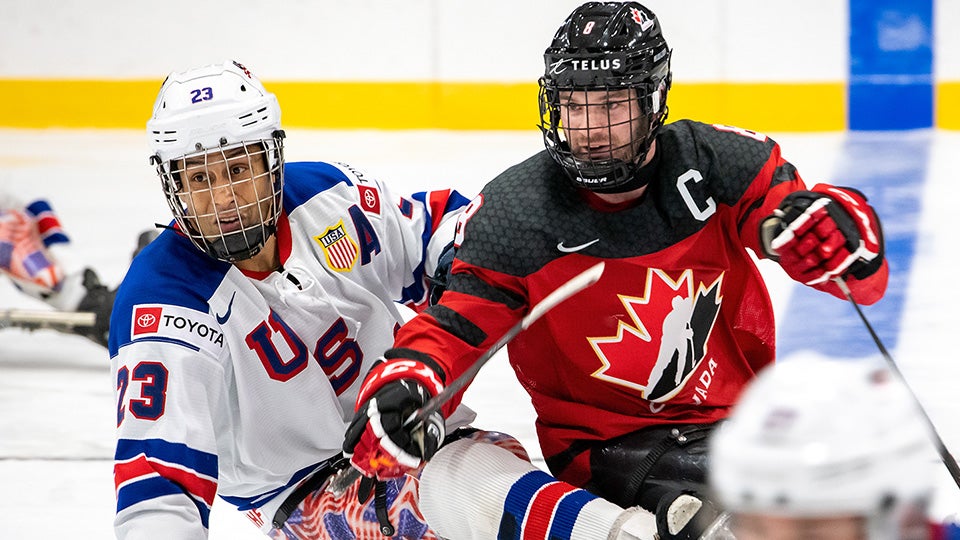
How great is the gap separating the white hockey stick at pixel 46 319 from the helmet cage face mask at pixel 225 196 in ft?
6.20

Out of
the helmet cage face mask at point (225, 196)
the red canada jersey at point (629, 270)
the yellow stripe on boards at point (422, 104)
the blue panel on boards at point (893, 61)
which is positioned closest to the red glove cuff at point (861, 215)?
the red canada jersey at point (629, 270)

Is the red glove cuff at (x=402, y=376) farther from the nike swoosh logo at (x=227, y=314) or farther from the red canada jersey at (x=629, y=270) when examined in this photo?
the nike swoosh logo at (x=227, y=314)

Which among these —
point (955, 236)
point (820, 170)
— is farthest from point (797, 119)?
point (955, 236)

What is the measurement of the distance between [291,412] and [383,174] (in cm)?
388

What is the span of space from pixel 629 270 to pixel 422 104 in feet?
17.3

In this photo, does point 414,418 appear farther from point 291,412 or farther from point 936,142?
point 936,142

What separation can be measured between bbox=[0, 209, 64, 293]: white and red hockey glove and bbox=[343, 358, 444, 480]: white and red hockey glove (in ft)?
7.53

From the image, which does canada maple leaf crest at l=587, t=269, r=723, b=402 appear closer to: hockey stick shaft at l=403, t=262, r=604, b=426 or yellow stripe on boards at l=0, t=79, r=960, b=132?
hockey stick shaft at l=403, t=262, r=604, b=426

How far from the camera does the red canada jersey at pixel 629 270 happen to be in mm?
2117

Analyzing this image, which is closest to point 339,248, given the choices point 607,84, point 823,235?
point 607,84

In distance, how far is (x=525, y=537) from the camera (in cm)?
196

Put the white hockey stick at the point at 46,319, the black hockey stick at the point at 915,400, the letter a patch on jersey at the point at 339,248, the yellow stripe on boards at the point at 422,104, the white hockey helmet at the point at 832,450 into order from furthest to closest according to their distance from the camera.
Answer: the yellow stripe on boards at the point at 422,104 → the white hockey stick at the point at 46,319 → the letter a patch on jersey at the point at 339,248 → the black hockey stick at the point at 915,400 → the white hockey helmet at the point at 832,450

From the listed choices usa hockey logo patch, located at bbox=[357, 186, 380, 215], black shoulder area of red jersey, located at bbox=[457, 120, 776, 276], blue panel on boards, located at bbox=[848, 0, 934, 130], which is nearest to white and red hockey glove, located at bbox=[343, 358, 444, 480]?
black shoulder area of red jersey, located at bbox=[457, 120, 776, 276]

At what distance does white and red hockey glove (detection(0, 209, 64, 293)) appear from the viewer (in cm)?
401
